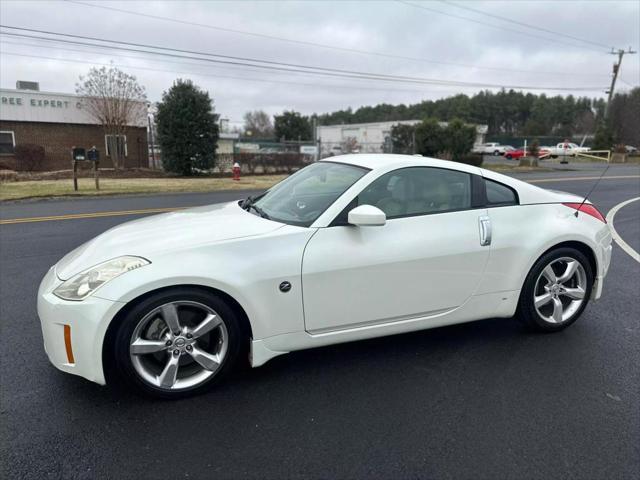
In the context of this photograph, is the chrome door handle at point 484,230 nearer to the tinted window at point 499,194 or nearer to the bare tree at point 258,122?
the tinted window at point 499,194

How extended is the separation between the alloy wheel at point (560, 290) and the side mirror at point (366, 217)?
5.39 feet

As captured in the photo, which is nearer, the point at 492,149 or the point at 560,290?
the point at 560,290

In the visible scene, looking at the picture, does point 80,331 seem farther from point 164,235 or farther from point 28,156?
point 28,156

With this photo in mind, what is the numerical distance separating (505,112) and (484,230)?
124245 millimetres

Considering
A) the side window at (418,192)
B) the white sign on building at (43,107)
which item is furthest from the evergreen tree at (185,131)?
the side window at (418,192)

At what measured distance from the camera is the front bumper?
8.63 ft

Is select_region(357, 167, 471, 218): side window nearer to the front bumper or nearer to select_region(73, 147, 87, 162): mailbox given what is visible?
the front bumper

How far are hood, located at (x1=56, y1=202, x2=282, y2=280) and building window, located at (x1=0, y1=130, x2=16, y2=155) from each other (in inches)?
1088

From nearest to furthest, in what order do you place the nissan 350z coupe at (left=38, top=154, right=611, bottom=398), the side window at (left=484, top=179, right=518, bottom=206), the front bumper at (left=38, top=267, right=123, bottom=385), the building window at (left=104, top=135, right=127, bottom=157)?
the front bumper at (left=38, top=267, right=123, bottom=385)
the nissan 350z coupe at (left=38, top=154, right=611, bottom=398)
the side window at (left=484, top=179, right=518, bottom=206)
the building window at (left=104, top=135, right=127, bottom=157)

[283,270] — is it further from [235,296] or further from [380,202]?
[380,202]

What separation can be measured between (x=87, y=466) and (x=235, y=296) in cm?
114

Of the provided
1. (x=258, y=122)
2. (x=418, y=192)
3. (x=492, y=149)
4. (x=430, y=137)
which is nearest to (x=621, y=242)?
(x=418, y=192)

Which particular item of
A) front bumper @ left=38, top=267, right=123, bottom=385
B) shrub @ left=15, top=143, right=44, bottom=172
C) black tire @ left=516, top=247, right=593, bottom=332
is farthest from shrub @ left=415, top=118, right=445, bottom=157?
front bumper @ left=38, top=267, right=123, bottom=385

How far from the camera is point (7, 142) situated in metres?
25.9
